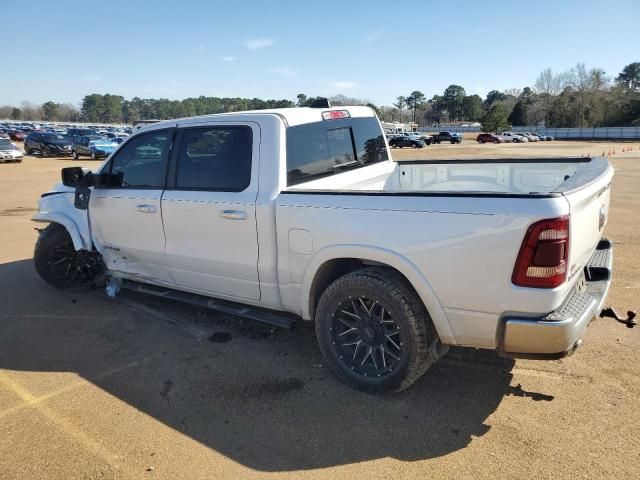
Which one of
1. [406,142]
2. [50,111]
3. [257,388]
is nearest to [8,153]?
[257,388]

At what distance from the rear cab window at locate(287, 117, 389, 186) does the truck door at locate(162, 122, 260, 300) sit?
318 millimetres

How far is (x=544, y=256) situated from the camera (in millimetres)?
2611

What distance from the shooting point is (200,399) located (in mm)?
3418

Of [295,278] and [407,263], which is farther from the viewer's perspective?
[295,278]

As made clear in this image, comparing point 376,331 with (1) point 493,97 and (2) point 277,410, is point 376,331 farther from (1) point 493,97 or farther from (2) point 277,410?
(1) point 493,97

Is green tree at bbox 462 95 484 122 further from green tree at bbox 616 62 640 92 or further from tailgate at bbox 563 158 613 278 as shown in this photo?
tailgate at bbox 563 158 613 278

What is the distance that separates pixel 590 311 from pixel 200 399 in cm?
263

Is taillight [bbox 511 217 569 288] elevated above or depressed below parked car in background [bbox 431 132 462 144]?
below

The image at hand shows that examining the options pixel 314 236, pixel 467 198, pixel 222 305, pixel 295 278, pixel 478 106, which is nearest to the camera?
pixel 467 198

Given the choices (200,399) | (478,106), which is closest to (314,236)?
(200,399)

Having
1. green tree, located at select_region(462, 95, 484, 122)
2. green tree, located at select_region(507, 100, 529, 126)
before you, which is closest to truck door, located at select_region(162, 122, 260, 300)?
green tree, located at select_region(507, 100, 529, 126)

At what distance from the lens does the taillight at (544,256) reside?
2572mm

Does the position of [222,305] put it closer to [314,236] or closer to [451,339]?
[314,236]

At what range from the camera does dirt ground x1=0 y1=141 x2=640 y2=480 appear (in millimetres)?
2721
